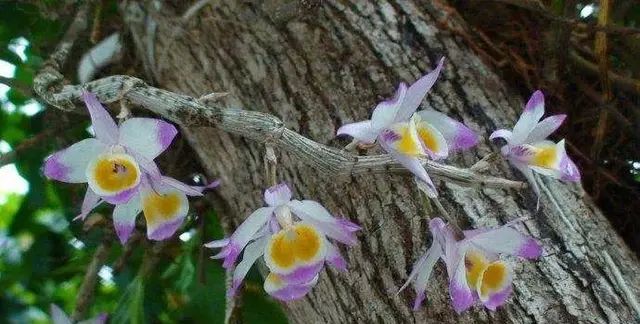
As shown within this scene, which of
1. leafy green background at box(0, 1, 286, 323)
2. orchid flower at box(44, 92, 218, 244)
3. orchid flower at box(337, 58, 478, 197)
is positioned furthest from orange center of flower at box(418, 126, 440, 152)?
leafy green background at box(0, 1, 286, 323)

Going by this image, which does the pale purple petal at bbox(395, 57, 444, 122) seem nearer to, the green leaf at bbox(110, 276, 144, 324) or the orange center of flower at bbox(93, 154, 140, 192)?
the orange center of flower at bbox(93, 154, 140, 192)

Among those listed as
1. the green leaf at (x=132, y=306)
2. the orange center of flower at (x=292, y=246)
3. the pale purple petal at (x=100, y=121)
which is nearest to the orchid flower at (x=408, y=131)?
the orange center of flower at (x=292, y=246)

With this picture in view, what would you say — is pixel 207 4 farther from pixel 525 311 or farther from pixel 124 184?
pixel 525 311

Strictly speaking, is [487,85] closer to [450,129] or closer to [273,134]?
[450,129]

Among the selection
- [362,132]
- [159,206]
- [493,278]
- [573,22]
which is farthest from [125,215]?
[573,22]

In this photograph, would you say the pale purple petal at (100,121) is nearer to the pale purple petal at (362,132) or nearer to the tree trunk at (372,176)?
the pale purple petal at (362,132)

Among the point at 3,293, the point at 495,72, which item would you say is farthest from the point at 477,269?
the point at 3,293

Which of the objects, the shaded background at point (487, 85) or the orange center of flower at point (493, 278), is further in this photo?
the shaded background at point (487, 85)
